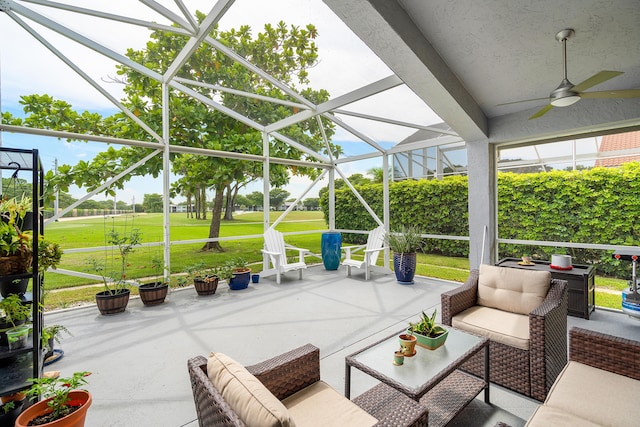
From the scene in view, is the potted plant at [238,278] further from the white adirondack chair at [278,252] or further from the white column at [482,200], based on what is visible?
the white column at [482,200]

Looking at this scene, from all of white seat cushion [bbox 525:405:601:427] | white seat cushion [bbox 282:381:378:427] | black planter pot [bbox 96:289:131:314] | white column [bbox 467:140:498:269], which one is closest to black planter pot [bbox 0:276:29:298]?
white seat cushion [bbox 282:381:378:427]

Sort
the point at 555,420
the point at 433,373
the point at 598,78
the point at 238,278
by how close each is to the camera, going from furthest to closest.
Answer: the point at 238,278
the point at 598,78
the point at 433,373
the point at 555,420

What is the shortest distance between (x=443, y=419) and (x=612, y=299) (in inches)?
178

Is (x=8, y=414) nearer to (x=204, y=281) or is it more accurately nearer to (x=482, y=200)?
(x=204, y=281)

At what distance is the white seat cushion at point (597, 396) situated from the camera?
1.36 meters

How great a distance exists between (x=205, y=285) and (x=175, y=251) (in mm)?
2284

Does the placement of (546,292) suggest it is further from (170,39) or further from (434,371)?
(170,39)

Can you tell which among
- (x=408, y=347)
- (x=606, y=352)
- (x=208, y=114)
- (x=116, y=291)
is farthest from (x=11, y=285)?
(x=208, y=114)

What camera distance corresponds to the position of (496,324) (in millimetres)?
2434

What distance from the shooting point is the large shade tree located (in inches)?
180

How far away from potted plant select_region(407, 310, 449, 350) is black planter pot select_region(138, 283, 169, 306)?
3757mm

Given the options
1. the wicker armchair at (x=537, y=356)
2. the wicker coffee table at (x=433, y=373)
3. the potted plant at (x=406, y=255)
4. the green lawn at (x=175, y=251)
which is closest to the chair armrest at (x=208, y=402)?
the wicker coffee table at (x=433, y=373)

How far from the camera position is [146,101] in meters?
5.35

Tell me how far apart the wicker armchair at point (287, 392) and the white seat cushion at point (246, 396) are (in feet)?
0.08
